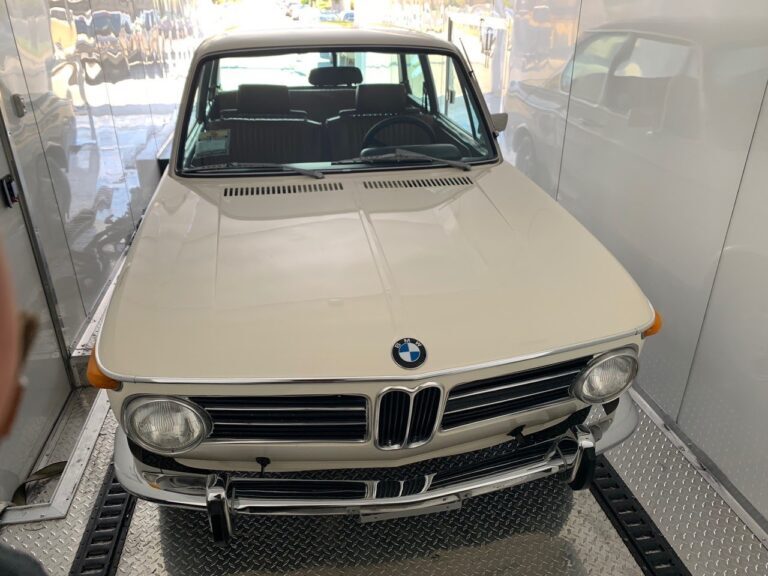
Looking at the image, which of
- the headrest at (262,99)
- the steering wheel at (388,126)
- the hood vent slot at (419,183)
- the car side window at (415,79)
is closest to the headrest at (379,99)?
the steering wheel at (388,126)

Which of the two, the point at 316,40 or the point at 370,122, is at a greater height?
the point at 316,40

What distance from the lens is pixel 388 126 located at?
315cm

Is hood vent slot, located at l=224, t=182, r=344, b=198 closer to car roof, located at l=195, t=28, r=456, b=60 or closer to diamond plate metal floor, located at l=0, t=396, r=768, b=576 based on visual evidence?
car roof, located at l=195, t=28, r=456, b=60

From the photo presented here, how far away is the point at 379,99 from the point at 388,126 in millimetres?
266

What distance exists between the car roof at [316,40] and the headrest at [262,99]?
0.24 metres

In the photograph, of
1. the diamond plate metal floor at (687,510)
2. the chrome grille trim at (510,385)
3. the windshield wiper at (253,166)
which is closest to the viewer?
the chrome grille trim at (510,385)

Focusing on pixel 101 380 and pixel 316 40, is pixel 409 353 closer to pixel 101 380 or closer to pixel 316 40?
pixel 101 380

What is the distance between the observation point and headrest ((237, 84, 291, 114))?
314cm

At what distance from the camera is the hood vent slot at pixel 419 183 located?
282cm

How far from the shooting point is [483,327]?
1.88m

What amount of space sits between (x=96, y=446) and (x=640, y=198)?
2767mm

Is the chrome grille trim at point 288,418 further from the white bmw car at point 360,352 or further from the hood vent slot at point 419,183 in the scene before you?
the hood vent slot at point 419,183

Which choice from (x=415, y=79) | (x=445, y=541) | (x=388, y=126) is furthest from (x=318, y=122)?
(x=445, y=541)

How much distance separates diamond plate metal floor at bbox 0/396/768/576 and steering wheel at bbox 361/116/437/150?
1.74 meters
